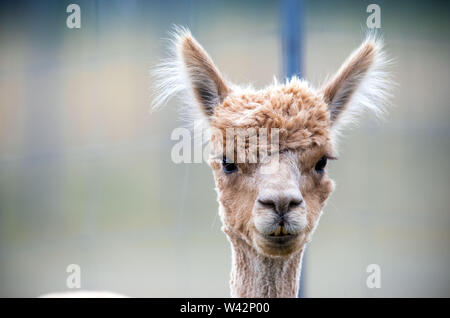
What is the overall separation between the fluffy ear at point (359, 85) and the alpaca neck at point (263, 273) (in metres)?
0.60

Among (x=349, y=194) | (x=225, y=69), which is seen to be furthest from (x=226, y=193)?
(x=349, y=194)

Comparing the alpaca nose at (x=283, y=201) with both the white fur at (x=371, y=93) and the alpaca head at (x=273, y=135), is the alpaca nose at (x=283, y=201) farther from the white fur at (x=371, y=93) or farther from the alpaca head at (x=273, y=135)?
the white fur at (x=371, y=93)

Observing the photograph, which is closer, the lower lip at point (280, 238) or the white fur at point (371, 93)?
the lower lip at point (280, 238)

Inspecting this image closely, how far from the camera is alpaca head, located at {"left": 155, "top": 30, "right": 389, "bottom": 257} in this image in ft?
5.48

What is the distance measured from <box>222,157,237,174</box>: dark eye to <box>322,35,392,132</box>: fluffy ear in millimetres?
487

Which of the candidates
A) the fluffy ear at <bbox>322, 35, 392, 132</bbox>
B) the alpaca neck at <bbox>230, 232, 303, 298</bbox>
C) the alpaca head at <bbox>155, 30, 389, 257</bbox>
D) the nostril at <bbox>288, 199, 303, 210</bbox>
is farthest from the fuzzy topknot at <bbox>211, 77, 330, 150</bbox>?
the alpaca neck at <bbox>230, 232, 303, 298</bbox>

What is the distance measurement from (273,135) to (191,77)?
1.51ft

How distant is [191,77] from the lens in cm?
196

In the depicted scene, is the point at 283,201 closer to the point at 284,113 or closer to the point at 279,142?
the point at 279,142

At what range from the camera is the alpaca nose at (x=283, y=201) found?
1598 millimetres

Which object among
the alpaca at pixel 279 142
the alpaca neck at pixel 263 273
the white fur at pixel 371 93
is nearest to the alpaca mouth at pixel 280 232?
the alpaca at pixel 279 142

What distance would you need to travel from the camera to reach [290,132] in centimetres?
175

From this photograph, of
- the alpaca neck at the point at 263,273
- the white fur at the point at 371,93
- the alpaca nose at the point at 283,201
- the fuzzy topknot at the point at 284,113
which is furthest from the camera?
the white fur at the point at 371,93

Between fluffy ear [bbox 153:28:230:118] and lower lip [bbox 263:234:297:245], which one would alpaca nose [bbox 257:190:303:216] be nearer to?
lower lip [bbox 263:234:297:245]
